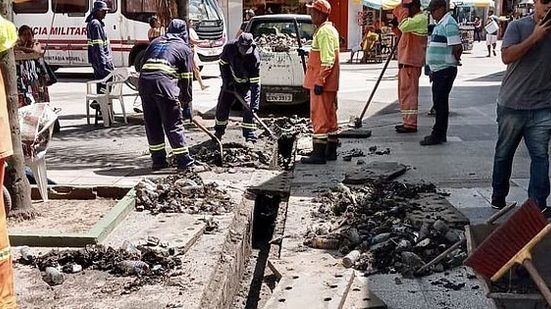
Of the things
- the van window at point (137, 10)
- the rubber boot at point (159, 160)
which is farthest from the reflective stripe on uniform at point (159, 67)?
the van window at point (137, 10)

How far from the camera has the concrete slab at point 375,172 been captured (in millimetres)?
6875

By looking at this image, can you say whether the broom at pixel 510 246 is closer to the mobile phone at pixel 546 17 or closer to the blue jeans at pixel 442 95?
the mobile phone at pixel 546 17

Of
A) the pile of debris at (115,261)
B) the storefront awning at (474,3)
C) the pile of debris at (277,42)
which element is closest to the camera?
the pile of debris at (115,261)

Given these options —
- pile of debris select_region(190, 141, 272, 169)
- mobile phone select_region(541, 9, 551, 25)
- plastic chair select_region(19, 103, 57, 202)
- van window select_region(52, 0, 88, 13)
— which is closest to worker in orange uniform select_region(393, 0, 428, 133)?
pile of debris select_region(190, 141, 272, 169)

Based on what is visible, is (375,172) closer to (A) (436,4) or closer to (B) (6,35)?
(A) (436,4)

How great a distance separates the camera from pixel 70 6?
62.4 feet

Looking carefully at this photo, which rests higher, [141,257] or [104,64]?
[104,64]

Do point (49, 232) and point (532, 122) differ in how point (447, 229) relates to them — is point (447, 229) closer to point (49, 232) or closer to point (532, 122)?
point (532, 122)

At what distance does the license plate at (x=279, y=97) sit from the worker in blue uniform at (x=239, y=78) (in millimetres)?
2586

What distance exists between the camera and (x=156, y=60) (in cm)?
745

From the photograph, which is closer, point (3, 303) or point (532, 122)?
point (3, 303)

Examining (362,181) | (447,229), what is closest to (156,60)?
(362,181)

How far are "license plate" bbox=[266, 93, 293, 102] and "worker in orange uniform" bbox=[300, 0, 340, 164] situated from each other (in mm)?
3858

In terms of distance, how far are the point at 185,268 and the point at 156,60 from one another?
138 inches
